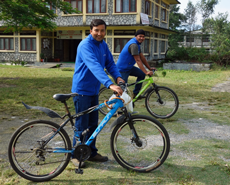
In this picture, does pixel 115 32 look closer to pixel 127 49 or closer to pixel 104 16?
pixel 104 16

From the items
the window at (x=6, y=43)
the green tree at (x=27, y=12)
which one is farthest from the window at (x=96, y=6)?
the green tree at (x=27, y=12)

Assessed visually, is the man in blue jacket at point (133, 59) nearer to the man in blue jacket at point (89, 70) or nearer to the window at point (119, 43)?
the man in blue jacket at point (89, 70)

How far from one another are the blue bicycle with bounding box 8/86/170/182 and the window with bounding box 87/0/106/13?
23207mm

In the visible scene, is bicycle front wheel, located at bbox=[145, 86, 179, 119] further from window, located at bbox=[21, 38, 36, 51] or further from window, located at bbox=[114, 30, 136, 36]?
window, located at bbox=[21, 38, 36, 51]

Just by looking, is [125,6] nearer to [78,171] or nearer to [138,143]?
[138,143]

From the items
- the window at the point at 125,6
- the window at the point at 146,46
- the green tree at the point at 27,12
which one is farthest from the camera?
the window at the point at 146,46

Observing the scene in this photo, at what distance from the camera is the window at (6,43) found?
97.6 feet

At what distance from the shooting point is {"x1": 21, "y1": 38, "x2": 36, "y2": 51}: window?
28.8 m

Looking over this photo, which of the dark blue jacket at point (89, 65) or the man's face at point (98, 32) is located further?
the man's face at point (98, 32)

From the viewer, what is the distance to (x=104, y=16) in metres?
25.8

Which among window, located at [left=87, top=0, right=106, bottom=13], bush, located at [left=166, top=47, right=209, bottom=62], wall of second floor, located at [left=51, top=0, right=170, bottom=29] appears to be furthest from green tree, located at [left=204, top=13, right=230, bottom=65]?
window, located at [left=87, top=0, right=106, bottom=13]

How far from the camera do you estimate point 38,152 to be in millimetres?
3748

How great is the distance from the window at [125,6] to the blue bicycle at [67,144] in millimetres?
22184

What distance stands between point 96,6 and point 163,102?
2070 centimetres
